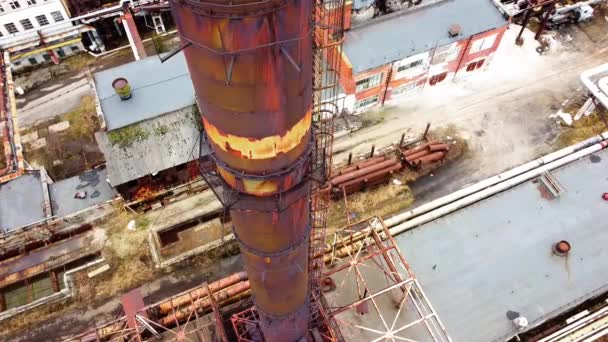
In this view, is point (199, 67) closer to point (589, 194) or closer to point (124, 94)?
point (124, 94)

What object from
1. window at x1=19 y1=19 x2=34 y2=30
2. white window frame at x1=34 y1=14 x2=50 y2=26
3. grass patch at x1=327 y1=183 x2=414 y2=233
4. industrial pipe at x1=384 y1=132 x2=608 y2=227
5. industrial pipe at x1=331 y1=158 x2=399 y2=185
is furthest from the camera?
white window frame at x1=34 y1=14 x2=50 y2=26

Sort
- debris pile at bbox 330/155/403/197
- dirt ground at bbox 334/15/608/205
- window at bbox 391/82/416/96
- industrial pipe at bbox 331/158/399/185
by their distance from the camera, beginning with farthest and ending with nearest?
window at bbox 391/82/416/96 < dirt ground at bbox 334/15/608/205 < debris pile at bbox 330/155/403/197 < industrial pipe at bbox 331/158/399/185

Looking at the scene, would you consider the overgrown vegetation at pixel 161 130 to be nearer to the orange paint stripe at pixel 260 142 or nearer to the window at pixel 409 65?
the window at pixel 409 65

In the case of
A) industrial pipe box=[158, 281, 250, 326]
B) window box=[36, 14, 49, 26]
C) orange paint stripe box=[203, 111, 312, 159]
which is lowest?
orange paint stripe box=[203, 111, 312, 159]

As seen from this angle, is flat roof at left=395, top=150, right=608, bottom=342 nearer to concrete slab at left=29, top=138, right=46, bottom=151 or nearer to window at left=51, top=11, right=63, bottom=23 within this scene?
concrete slab at left=29, top=138, right=46, bottom=151

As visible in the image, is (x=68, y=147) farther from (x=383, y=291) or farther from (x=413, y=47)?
(x=413, y=47)

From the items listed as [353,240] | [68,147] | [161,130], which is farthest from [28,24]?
[353,240]

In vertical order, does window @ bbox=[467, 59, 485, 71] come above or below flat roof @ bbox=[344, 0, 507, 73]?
below

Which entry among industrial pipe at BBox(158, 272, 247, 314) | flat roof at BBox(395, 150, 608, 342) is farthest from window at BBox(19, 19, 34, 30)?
flat roof at BBox(395, 150, 608, 342)
